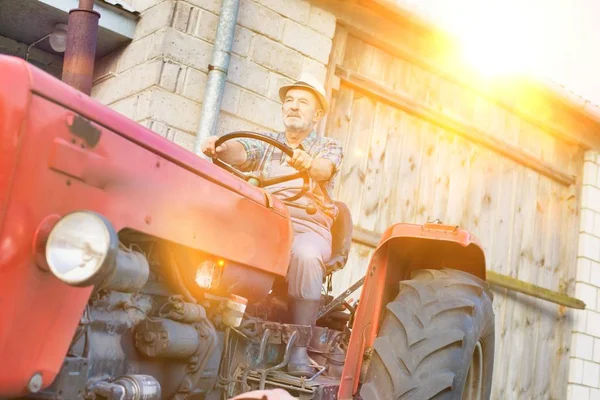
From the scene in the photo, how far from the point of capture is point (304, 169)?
2729mm

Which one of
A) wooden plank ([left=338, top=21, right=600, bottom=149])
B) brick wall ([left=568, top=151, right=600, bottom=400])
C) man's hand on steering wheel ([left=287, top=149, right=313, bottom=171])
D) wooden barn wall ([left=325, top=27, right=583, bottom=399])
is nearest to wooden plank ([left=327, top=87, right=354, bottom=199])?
wooden barn wall ([left=325, top=27, right=583, bottom=399])

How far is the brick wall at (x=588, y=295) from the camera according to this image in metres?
→ 7.38

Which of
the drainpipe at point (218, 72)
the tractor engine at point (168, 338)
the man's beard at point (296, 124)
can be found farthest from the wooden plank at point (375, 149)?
the tractor engine at point (168, 338)

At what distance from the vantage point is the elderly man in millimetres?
2812

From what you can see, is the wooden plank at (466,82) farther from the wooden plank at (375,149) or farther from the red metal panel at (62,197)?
the red metal panel at (62,197)

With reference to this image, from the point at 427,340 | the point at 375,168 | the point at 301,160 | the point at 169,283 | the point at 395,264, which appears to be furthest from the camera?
the point at 375,168

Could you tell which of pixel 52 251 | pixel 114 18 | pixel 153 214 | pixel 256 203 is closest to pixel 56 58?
pixel 114 18

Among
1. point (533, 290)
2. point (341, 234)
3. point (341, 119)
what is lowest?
point (341, 234)

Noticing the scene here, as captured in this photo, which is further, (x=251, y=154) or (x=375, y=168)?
(x=375, y=168)

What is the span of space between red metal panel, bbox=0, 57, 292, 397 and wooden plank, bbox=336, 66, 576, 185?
3.61m

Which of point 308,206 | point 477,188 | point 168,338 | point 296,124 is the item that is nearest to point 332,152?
point 296,124

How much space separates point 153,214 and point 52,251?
0.49m

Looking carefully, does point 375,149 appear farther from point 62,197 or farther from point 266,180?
point 62,197

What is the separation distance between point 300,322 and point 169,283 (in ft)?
2.70
